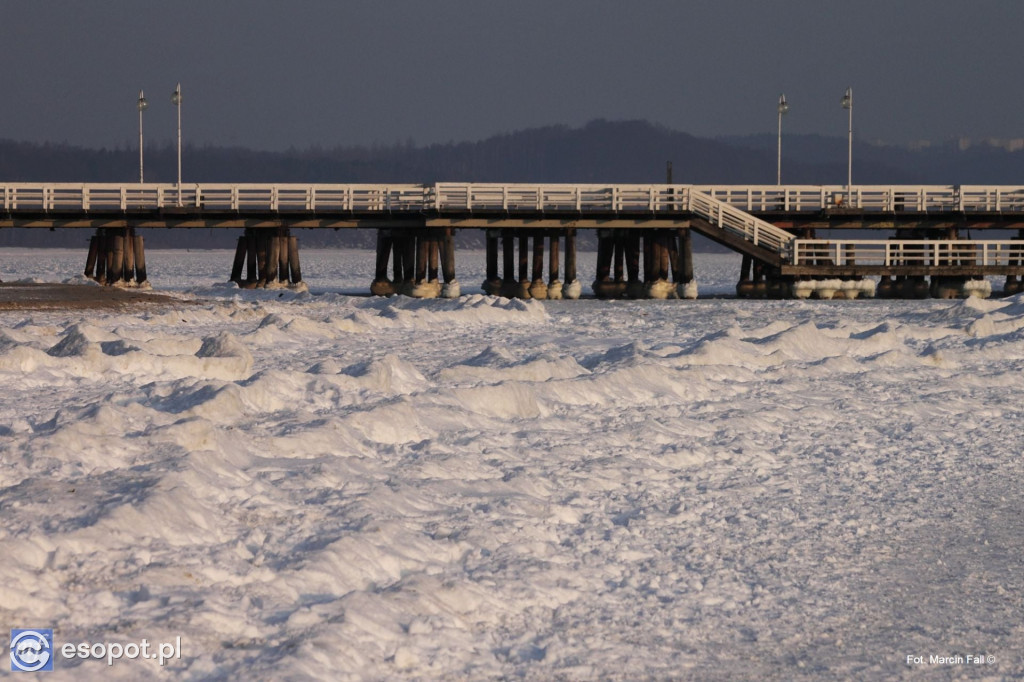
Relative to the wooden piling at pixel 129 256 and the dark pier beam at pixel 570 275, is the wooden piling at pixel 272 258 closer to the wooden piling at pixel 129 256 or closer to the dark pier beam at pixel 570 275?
the wooden piling at pixel 129 256

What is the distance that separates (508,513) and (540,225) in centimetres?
3021

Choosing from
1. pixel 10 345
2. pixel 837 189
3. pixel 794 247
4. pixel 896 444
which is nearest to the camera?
pixel 896 444

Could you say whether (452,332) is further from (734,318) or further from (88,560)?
(88,560)

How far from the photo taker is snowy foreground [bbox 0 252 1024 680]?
848 cm

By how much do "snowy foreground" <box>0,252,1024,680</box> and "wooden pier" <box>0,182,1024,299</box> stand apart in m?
20.0

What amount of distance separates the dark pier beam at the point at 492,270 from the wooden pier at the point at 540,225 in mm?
92

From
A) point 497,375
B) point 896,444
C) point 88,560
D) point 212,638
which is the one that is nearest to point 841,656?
point 212,638

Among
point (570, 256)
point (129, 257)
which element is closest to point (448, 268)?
point (570, 256)

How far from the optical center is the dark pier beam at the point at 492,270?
140 feet

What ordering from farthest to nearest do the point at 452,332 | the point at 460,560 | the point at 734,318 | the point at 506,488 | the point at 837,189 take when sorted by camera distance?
the point at 837,189, the point at 734,318, the point at 452,332, the point at 506,488, the point at 460,560

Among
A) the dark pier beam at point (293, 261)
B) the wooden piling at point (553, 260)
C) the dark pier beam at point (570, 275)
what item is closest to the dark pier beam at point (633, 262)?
the dark pier beam at point (570, 275)

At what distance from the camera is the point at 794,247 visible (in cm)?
3984

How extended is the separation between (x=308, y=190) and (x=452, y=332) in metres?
15.7

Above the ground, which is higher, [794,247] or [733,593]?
[794,247]
